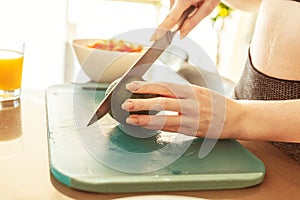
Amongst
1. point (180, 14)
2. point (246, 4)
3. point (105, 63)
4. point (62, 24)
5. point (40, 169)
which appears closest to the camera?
point (40, 169)

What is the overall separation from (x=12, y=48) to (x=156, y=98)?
41 centimetres

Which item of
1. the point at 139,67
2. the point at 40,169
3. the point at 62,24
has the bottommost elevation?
the point at 62,24

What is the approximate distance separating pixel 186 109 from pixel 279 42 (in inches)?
11.9

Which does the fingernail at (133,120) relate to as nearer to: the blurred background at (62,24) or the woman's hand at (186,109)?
the woman's hand at (186,109)

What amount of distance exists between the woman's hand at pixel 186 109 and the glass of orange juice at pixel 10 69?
1.03 ft

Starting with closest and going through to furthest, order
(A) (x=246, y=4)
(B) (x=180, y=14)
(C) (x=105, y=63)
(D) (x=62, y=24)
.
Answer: (B) (x=180, y=14) → (C) (x=105, y=63) → (A) (x=246, y=4) → (D) (x=62, y=24)

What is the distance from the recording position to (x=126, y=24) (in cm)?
272

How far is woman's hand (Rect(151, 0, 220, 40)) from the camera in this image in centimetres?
83

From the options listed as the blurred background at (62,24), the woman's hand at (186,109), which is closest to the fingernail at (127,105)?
the woman's hand at (186,109)

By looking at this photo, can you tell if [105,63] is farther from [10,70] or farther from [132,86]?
[132,86]

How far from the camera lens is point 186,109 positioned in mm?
677

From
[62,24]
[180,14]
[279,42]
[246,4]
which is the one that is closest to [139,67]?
[180,14]

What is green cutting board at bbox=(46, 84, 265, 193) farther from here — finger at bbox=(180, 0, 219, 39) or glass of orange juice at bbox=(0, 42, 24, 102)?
finger at bbox=(180, 0, 219, 39)

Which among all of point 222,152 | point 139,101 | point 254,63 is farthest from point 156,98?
point 254,63
